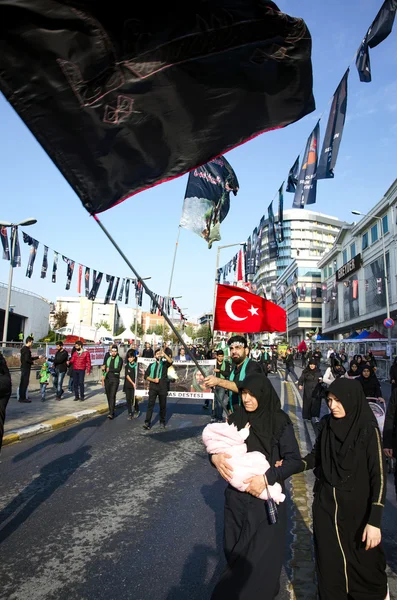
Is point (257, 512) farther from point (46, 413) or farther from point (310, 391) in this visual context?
point (46, 413)

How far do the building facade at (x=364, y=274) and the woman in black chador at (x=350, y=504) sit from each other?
3188 centimetres

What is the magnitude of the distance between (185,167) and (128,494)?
159 inches

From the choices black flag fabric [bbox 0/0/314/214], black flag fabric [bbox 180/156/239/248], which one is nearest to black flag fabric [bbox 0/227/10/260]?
black flag fabric [bbox 180/156/239/248]

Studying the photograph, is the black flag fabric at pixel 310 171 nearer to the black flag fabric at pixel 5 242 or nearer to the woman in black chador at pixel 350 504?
the woman in black chador at pixel 350 504

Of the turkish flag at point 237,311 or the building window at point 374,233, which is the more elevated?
the building window at point 374,233

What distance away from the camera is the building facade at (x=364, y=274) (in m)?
42.4

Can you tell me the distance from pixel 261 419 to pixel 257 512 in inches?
23.4

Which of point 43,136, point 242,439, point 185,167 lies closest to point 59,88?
point 43,136

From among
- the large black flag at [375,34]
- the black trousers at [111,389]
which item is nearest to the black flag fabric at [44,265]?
the black trousers at [111,389]

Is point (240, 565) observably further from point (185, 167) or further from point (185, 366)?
point (185, 366)

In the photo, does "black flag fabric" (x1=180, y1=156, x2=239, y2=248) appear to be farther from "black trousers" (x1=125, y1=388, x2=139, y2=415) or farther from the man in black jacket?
the man in black jacket

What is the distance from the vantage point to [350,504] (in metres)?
2.90

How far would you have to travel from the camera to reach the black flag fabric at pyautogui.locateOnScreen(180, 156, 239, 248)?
1178 centimetres

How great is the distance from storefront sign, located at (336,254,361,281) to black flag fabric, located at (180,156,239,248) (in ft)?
150
